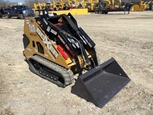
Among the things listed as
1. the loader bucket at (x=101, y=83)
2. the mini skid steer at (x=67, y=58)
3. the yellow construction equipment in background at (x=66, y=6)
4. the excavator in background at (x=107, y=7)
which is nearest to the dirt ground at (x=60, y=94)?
the loader bucket at (x=101, y=83)

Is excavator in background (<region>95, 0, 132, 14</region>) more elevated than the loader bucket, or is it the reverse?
excavator in background (<region>95, 0, 132, 14</region>)

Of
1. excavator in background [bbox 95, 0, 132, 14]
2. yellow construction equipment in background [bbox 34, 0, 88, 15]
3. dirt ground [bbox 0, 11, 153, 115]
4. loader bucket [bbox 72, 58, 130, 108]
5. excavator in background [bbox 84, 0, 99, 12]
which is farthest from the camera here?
excavator in background [bbox 84, 0, 99, 12]

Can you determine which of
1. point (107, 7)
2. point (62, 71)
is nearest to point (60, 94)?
point (62, 71)

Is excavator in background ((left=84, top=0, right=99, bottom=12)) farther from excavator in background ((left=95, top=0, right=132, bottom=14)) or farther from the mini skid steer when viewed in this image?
the mini skid steer

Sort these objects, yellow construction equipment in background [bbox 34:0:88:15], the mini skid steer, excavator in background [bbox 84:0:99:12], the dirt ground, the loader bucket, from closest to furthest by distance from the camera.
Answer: the dirt ground → the loader bucket → the mini skid steer → yellow construction equipment in background [bbox 34:0:88:15] → excavator in background [bbox 84:0:99:12]

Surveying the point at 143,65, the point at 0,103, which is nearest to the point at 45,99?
the point at 0,103

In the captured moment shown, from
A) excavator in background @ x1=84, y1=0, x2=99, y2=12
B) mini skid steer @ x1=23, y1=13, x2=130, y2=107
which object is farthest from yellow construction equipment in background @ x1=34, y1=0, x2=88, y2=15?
mini skid steer @ x1=23, y1=13, x2=130, y2=107

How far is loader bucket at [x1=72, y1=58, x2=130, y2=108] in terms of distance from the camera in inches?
157

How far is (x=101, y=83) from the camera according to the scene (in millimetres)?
4582

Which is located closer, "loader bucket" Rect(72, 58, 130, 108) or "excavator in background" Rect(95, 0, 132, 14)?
"loader bucket" Rect(72, 58, 130, 108)

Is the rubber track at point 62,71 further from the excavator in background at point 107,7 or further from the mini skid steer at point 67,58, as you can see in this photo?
the excavator in background at point 107,7

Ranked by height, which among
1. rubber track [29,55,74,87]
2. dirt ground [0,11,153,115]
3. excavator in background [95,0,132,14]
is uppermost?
excavator in background [95,0,132,14]

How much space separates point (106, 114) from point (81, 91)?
91cm

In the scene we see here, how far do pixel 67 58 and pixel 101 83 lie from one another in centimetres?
92
